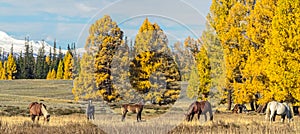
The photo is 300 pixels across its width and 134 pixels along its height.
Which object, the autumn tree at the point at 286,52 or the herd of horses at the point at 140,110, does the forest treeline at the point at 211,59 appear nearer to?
the autumn tree at the point at 286,52

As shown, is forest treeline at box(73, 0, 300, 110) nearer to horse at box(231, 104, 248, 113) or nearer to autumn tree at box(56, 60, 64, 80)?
horse at box(231, 104, 248, 113)

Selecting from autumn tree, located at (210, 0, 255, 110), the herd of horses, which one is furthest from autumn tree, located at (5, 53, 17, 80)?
the herd of horses

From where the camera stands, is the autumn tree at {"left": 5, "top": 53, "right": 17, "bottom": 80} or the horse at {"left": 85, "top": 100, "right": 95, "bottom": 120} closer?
the horse at {"left": 85, "top": 100, "right": 95, "bottom": 120}

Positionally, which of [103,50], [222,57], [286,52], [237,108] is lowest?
[237,108]

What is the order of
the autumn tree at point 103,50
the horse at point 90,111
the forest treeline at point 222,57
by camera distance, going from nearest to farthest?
the autumn tree at point 103,50, the horse at point 90,111, the forest treeline at point 222,57

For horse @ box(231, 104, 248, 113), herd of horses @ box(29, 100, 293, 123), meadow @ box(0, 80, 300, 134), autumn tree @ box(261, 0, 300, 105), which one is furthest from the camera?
horse @ box(231, 104, 248, 113)

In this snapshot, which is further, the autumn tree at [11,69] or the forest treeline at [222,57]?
the autumn tree at [11,69]

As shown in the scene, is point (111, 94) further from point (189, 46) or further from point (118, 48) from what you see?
point (189, 46)

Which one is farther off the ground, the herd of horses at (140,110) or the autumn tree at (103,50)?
the autumn tree at (103,50)

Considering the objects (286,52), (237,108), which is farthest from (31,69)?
(286,52)

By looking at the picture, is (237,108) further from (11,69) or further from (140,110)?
(11,69)

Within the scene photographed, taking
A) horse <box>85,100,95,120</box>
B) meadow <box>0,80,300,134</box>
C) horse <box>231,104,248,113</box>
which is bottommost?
horse <box>231,104,248,113</box>

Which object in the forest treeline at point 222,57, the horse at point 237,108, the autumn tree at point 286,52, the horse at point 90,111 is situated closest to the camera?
the horse at point 90,111

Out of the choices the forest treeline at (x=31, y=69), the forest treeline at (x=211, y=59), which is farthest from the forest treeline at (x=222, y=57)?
the forest treeline at (x=31, y=69)
